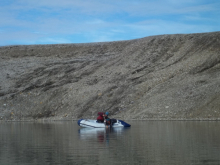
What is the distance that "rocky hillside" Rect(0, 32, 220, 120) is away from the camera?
46.7 metres

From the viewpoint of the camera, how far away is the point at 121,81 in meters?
58.3

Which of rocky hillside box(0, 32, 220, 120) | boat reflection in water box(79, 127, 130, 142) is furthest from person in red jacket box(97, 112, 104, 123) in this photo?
rocky hillside box(0, 32, 220, 120)

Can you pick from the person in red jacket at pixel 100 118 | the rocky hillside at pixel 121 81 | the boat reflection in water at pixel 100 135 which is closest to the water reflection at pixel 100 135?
the boat reflection in water at pixel 100 135

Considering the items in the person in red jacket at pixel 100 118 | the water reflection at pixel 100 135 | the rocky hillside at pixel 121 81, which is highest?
the rocky hillside at pixel 121 81

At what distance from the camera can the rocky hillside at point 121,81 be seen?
4669cm

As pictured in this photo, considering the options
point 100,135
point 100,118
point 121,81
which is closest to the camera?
point 100,135

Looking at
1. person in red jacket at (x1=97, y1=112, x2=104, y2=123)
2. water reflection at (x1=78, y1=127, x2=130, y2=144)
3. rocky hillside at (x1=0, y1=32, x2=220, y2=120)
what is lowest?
water reflection at (x1=78, y1=127, x2=130, y2=144)

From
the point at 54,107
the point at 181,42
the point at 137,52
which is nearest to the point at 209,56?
the point at 181,42

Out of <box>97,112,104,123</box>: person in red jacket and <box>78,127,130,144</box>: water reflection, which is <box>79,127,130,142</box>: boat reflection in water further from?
<box>97,112,104,123</box>: person in red jacket

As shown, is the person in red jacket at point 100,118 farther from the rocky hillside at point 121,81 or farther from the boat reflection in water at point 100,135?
the rocky hillside at point 121,81

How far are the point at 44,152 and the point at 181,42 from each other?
51660 millimetres

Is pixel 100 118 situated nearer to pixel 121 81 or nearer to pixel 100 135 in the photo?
pixel 100 135

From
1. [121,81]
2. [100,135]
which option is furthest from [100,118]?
[121,81]

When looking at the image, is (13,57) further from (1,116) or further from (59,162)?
(59,162)
